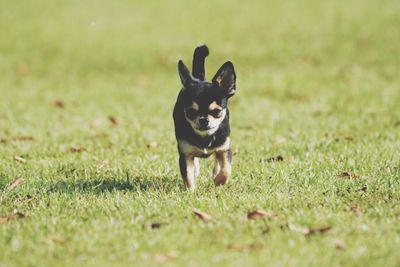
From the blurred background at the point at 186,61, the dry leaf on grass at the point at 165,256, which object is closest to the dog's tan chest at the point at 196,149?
the dry leaf on grass at the point at 165,256

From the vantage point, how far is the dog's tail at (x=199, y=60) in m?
6.03

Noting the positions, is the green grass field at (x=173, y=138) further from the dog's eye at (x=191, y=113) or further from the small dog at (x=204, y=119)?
the dog's eye at (x=191, y=113)

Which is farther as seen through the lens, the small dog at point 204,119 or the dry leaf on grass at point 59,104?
the dry leaf on grass at point 59,104

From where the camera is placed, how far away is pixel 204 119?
5359mm

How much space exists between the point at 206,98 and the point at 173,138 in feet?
11.8

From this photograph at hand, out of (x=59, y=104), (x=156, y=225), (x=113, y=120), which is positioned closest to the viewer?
(x=156, y=225)

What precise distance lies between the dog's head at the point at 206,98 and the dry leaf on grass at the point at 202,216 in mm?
736

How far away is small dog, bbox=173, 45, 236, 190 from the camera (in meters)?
5.43

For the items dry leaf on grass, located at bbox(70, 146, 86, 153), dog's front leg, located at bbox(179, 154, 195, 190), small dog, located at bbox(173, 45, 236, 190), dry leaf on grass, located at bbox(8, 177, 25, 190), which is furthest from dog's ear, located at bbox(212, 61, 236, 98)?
dry leaf on grass, located at bbox(70, 146, 86, 153)

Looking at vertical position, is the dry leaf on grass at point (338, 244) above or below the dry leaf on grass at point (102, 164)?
above

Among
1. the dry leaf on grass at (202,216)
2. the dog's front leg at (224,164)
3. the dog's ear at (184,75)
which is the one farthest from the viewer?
the dog's front leg at (224,164)

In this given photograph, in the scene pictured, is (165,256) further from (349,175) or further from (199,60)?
(349,175)

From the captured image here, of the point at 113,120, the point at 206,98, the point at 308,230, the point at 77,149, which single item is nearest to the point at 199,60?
the point at 206,98

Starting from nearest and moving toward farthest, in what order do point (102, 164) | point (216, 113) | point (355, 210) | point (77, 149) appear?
point (355, 210) < point (216, 113) < point (102, 164) < point (77, 149)
